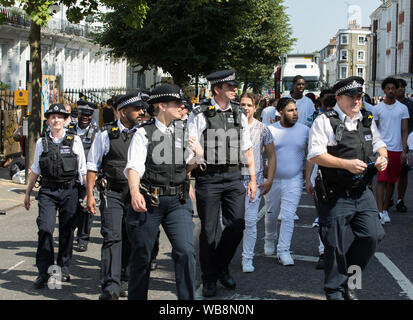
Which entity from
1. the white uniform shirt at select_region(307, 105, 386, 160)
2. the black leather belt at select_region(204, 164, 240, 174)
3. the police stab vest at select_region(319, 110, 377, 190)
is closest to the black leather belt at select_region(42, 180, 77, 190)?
the black leather belt at select_region(204, 164, 240, 174)

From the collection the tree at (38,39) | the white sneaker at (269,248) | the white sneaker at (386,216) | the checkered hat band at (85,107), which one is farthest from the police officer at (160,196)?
the tree at (38,39)

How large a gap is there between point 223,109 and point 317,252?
8.57ft

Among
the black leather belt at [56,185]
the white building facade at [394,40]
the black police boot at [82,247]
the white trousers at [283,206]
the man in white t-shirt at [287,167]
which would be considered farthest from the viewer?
the white building facade at [394,40]

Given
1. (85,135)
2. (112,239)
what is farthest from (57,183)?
(85,135)

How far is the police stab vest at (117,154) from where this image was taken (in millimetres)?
5770

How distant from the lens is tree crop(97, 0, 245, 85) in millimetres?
22641

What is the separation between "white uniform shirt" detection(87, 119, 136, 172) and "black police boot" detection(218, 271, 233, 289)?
5.17 feet

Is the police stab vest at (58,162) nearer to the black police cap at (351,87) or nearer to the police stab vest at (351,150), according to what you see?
the police stab vest at (351,150)

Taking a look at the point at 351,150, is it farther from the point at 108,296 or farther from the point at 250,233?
the point at 108,296

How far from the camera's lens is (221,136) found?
578cm

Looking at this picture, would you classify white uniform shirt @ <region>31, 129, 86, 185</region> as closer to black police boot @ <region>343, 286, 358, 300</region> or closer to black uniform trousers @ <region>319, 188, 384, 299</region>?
black uniform trousers @ <region>319, 188, 384, 299</region>

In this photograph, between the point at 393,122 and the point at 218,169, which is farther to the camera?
the point at 393,122

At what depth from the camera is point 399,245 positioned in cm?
788

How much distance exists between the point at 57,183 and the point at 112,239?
1016 millimetres
